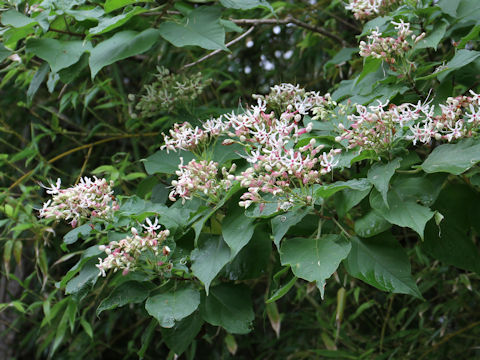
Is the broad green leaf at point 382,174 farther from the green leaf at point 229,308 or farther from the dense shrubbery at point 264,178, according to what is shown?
the green leaf at point 229,308

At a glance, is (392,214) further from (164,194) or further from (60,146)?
(60,146)

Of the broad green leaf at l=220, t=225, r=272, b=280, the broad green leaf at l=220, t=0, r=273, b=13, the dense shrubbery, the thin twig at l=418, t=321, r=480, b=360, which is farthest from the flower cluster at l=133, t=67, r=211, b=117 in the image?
the thin twig at l=418, t=321, r=480, b=360

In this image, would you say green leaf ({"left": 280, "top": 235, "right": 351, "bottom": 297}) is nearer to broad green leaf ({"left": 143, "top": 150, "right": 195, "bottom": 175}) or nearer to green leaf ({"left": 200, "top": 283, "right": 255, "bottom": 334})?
green leaf ({"left": 200, "top": 283, "right": 255, "bottom": 334})

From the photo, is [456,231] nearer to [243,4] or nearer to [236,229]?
[236,229]

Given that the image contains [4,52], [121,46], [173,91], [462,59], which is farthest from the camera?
[173,91]

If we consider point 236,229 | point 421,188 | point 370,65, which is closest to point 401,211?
point 421,188

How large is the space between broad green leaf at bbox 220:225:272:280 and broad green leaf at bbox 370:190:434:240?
28cm

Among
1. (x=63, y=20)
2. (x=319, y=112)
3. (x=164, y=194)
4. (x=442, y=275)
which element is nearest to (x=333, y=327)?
(x=442, y=275)

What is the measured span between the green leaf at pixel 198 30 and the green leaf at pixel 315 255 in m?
0.49

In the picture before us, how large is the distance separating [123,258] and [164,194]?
452mm

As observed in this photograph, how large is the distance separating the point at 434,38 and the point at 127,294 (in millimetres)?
920

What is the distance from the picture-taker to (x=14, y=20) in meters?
1.31

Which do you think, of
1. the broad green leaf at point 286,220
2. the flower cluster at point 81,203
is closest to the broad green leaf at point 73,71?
the flower cluster at point 81,203

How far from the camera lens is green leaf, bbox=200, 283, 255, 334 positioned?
3.97 ft
